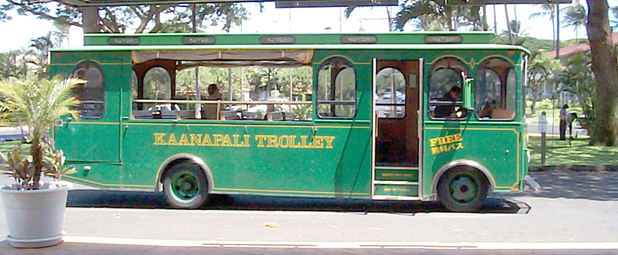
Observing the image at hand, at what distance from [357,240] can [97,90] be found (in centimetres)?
491

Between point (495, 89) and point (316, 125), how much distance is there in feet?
8.74

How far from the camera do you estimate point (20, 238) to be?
6836 mm

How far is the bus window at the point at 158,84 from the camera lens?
11.0 meters

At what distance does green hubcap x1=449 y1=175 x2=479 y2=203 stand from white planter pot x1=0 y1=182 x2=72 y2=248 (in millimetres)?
5473

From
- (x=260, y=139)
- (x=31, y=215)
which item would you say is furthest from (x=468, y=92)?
(x=31, y=215)

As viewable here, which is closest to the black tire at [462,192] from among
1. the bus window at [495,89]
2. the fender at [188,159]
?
the bus window at [495,89]

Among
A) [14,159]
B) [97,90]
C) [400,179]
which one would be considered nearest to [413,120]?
[400,179]

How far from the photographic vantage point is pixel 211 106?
10203 millimetres

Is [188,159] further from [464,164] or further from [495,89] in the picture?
[495,89]

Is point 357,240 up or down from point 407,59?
down

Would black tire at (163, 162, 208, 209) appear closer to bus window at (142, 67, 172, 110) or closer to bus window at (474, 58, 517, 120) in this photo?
bus window at (142, 67, 172, 110)

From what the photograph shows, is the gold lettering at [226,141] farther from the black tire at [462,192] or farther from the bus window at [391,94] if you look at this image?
the black tire at [462,192]

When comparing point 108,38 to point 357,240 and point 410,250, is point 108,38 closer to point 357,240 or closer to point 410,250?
point 357,240

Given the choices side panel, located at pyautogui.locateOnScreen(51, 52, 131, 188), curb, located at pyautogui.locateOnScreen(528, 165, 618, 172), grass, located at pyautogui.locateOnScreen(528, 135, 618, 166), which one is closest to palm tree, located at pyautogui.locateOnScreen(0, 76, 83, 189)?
side panel, located at pyautogui.locateOnScreen(51, 52, 131, 188)
